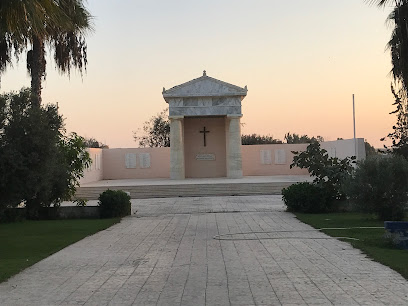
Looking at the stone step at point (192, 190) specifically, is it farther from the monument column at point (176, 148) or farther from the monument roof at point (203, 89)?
the monument roof at point (203, 89)

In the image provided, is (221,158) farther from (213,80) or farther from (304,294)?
(304,294)

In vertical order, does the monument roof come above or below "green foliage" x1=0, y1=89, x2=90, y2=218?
above

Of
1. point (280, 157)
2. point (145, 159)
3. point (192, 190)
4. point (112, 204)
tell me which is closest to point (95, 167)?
point (145, 159)

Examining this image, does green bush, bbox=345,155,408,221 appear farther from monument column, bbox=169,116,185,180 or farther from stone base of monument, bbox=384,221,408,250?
monument column, bbox=169,116,185,180

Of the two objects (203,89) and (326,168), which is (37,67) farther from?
(203,89)

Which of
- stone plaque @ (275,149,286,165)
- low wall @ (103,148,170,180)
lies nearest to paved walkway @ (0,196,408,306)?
low wall @ (103,148,170,180)

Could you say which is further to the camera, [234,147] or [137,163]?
[137,163]

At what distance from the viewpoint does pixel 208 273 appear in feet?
24.3

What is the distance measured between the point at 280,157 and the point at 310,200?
22.9 meters

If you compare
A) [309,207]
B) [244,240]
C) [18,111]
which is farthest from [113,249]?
[309,207]

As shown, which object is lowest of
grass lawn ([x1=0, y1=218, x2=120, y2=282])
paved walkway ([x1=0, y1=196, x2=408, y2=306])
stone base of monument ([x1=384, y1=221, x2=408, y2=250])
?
paved walkway ([x1=0, y1=196, x2=408, y2=306])

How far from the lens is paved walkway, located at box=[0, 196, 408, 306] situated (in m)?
6.03

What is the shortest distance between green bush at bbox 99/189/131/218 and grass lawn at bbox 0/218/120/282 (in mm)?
677

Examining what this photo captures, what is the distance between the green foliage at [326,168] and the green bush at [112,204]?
5940 mm
